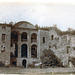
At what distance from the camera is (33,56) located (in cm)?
1287

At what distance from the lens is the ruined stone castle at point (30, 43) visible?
40.5 feet

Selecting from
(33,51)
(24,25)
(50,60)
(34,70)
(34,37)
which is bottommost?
(34,70)

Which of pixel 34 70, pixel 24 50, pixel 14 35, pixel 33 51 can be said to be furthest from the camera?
pixel 24 50

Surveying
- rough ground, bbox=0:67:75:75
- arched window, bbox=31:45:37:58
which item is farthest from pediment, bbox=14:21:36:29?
rough ground, bbox=0:67:75:75

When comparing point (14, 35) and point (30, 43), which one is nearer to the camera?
point (14, 35)

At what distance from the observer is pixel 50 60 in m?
12.5

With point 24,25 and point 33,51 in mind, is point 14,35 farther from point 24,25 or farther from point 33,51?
point 33,51

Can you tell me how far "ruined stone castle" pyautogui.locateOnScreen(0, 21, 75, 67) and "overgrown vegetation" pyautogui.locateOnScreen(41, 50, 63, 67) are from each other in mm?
224

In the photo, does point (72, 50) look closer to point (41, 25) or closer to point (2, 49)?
point (41, 25)

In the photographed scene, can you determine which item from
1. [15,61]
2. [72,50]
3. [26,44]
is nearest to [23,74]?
[15,61]

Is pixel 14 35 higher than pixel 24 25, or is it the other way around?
pixel 24 25

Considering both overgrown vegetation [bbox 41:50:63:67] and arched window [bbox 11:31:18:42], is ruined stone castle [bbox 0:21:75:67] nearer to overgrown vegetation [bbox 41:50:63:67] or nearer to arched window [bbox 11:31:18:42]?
arched window [bbox 11:31:18:42]

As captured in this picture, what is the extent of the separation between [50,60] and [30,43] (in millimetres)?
1859

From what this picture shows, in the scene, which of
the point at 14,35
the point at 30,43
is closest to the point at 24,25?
the point at 14,35
